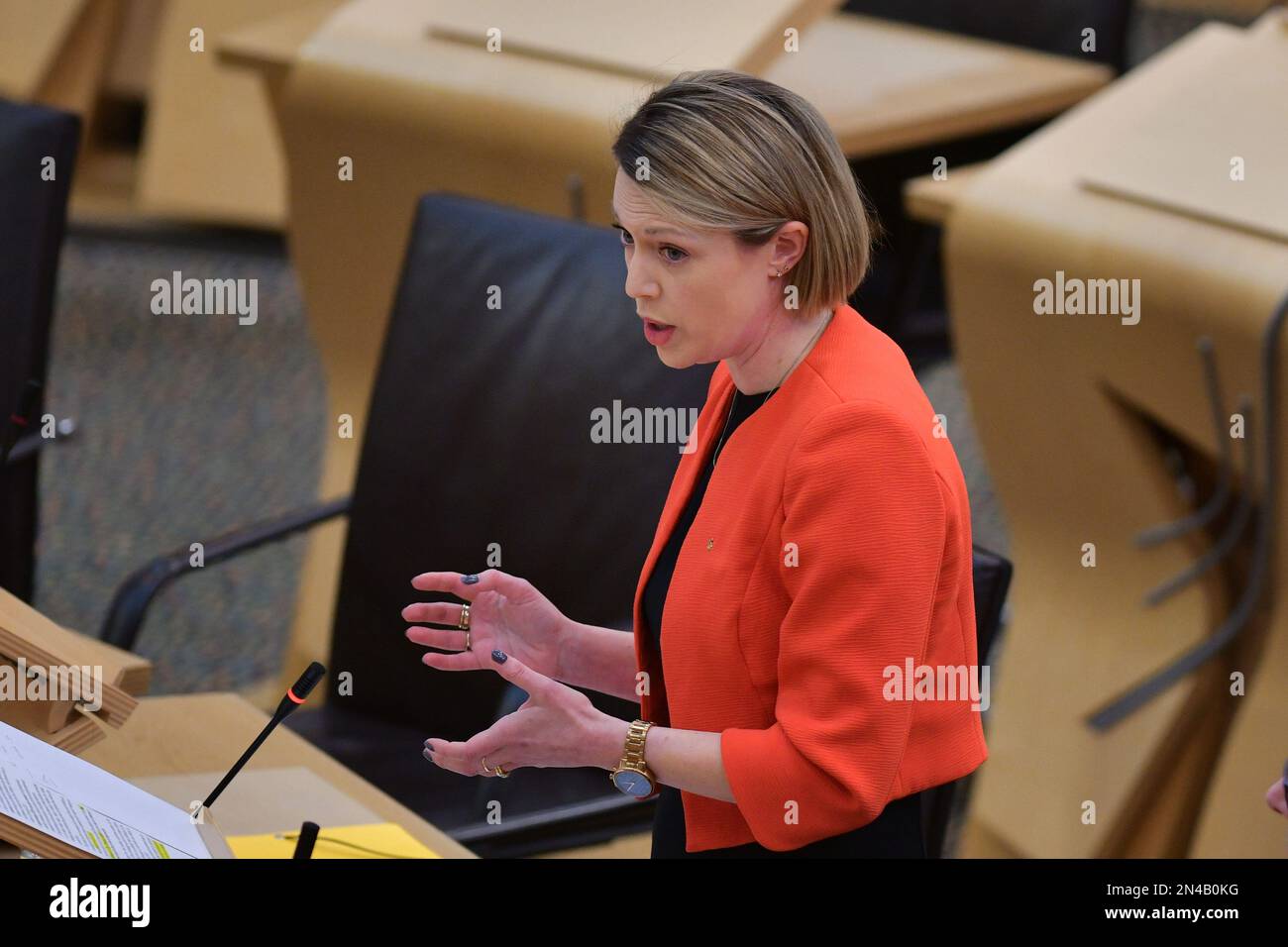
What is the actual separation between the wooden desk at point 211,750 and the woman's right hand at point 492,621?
0.23 meters

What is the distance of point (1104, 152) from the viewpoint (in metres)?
1.67

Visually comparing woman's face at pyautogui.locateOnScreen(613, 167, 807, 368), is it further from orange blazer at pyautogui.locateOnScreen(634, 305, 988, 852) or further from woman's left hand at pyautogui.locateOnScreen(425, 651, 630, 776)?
woman's left hand at pyautogui.locateOnScreen(425, 651, 630, 776)

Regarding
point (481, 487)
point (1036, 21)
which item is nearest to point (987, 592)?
point (481, 487)

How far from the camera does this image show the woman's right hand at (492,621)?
835mm

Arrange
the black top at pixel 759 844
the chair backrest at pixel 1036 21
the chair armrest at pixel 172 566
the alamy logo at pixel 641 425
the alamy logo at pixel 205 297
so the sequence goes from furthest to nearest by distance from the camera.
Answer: the alamy logo at pixel 205 297 < the chair backrest at pixel 1036 21 < the chair armrest at pixel 172 566 < the alamy logo at pixel 641 425 < the black top at pixel 759 844

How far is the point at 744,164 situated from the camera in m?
0.74

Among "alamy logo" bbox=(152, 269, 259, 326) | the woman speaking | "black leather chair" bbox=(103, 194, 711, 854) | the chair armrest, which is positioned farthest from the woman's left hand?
"alamy logo" bbox=(152, 269, 259, 326)

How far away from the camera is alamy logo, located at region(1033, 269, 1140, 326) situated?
155 centimetres

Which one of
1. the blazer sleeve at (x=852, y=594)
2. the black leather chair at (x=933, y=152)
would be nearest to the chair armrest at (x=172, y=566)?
the blazer sleeve at (x=852, y=594)
